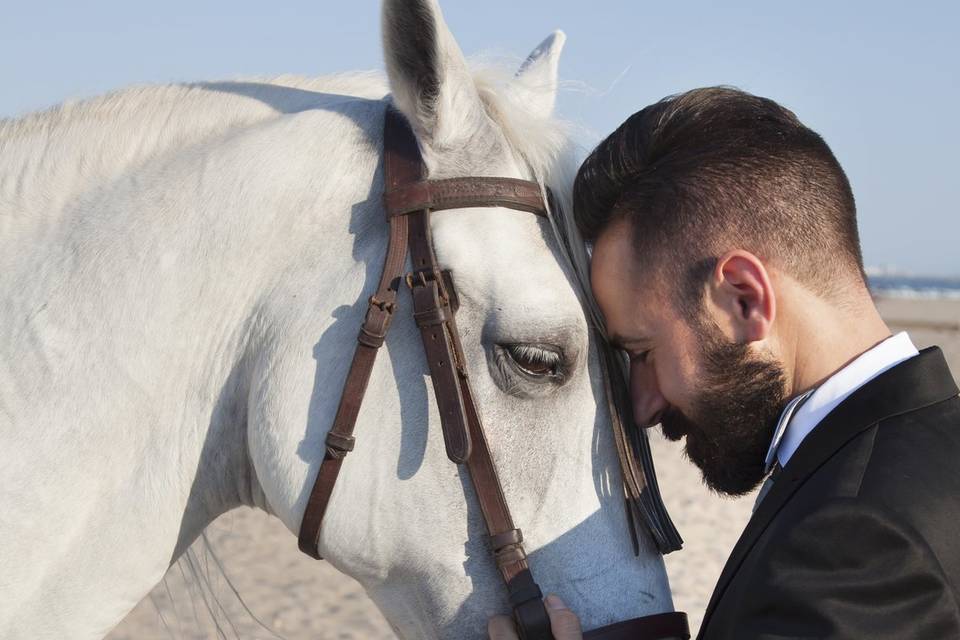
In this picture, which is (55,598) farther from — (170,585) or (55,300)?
(170,585)

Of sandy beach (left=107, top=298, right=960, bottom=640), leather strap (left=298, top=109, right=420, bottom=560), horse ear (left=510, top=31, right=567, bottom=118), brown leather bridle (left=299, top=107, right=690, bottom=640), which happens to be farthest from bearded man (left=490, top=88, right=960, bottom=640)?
sandy beach (left=107, top=298, right=960, bottom=640)

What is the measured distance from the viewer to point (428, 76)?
2.04 meters

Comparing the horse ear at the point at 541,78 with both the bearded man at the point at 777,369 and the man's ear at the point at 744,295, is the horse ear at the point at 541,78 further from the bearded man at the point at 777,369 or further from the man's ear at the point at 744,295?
the man's ear at the point at 744,295

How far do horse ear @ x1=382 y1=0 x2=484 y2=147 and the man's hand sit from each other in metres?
1.06

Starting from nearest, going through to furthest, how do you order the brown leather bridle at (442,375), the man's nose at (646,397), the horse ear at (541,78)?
the brown leather bridle at (442,375) < the man's nose at (646,397) < the horse ear at (541,78)

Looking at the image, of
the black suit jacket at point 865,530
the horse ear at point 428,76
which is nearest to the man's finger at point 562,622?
the black suit jacket at point 865,530

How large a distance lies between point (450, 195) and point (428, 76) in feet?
0.88

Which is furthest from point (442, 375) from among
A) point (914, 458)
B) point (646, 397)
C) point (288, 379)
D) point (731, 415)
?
point (914, 458)

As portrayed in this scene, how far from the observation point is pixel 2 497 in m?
1.93

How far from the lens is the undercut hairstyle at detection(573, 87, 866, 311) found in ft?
6.20

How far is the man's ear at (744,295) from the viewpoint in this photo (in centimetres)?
184

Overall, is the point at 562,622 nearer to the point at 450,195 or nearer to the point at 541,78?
the point at 450,195

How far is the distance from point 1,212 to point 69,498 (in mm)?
704

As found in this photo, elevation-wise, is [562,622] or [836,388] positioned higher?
[836,388]
